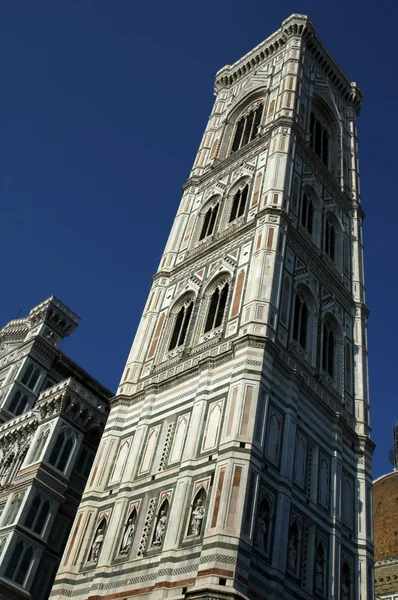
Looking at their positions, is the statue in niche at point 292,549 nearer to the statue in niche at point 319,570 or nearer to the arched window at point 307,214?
the statue in niche at point 319,570

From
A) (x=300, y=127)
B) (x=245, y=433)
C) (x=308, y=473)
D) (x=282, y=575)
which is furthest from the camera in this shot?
(x=300, y=127)

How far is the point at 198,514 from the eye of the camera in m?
14.9

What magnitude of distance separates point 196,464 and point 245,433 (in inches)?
58.4

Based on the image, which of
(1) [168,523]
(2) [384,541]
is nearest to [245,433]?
(1) [168,523]

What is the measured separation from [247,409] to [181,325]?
6206mm

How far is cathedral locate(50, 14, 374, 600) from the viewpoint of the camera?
1475 centimetres

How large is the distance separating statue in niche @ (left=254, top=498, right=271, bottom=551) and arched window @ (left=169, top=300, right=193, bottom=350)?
7.06m

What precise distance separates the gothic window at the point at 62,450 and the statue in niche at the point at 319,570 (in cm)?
924

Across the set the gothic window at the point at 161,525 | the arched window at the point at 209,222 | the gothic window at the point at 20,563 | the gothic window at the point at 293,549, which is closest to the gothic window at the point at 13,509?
the gothic window at the point at 20,563

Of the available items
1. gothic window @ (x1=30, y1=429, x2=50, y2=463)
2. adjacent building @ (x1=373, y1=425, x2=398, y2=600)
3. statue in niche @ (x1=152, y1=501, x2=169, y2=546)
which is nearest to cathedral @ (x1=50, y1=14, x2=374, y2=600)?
statue in niche @ (x1=152, y1=501, x2=169, y2=546)

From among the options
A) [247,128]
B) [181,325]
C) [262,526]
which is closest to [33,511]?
[181,325]

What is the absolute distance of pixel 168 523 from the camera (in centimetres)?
1536

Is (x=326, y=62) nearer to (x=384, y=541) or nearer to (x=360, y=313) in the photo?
(x=360, y=313)

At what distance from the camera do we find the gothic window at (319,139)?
29370 millimetres
